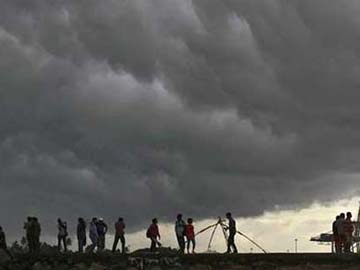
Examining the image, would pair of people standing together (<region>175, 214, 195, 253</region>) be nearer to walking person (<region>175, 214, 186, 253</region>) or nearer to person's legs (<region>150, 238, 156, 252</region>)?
walking person (<region>175, 214, 186, 253</region>)

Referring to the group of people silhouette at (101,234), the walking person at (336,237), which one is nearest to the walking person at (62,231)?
the group of people silhouette at (101,234)

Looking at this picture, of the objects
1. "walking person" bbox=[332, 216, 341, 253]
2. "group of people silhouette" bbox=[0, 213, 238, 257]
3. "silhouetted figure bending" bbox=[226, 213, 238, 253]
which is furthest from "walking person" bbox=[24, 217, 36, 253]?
"walking person" bbox=[332, 216, 341, 253]

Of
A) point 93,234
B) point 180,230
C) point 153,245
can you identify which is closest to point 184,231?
point 180,230

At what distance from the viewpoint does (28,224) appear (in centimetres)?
3641

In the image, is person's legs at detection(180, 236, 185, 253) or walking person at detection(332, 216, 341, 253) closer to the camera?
walking person at detection(332, 216, 341, 253)

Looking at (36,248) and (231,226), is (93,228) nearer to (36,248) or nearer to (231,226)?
(36,248)

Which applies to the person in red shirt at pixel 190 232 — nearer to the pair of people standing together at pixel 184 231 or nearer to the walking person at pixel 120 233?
the pair of people standing together at pixel 184 231

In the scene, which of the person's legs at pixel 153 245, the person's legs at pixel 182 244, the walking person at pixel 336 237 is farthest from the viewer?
the person's legs at pixel 153 245

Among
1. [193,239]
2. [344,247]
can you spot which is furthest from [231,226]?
[344,247]

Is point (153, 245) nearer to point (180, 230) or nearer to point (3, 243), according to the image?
point (180, 230)

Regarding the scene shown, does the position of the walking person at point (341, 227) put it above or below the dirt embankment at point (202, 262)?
above

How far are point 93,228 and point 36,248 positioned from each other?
2.56 meters

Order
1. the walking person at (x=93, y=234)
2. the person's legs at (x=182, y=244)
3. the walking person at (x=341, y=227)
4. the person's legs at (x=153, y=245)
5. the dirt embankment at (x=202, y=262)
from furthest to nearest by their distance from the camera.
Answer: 1. the walking person at (x=93, y=234)
2. the person's legs at (x=153, y=245)
3. the person's legs at (x=182, y=244)
4. the walking person at (x=341, y=227)
5. the dirt embankment at (x=202, y=262)

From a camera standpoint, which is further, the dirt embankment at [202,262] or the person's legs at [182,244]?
the person's legs at [182,244]
